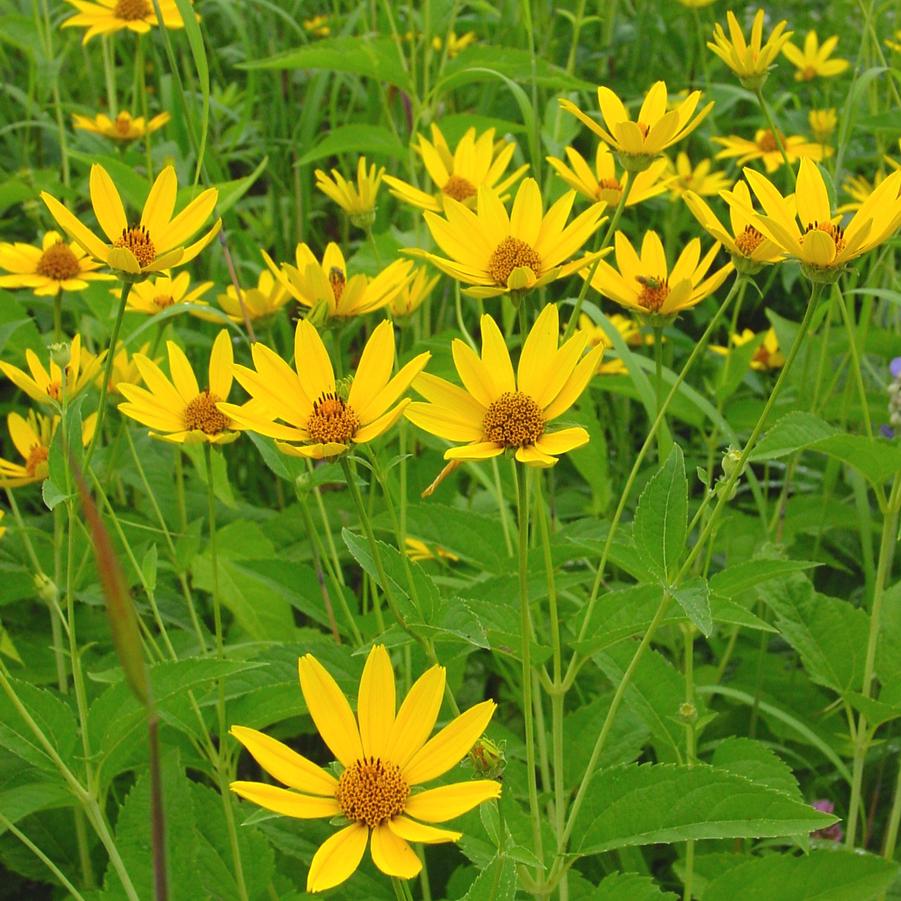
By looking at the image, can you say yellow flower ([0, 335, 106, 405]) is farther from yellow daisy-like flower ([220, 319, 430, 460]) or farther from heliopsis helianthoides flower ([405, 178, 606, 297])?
heliopsis helianthoides flower ([405, 178, 606, 297])

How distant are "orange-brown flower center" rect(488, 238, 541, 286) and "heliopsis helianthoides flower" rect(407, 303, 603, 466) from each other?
3.9 inches

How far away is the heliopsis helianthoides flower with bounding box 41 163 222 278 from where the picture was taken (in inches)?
33.0

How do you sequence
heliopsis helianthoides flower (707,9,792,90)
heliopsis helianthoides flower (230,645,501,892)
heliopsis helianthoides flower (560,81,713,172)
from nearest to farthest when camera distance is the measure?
1. heliopsis helianthoides flower (230,645,501,892)
2. heliopsis helianthoides flower (560,81,713,172)
3. heliopsis helianthoides flower (707,9,792,90)

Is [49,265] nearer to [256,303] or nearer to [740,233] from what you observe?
[256,303]

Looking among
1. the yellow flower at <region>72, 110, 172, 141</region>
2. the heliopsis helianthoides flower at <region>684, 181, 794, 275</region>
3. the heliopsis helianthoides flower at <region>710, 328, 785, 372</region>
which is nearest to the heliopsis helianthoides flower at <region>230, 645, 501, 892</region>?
the heliopsis helianthoides flower at <region>684, 181, 794, 275</region>

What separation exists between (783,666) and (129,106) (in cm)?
192

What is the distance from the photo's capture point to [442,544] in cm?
101

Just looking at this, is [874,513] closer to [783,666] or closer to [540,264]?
[783,666]

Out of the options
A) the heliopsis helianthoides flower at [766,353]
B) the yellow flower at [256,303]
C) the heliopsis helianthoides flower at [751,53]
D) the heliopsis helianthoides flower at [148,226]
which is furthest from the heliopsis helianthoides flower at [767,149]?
the heliopsis helianthoides flower at [148,226]

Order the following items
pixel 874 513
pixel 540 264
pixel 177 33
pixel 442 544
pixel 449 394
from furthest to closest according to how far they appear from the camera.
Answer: pixel 177 33 < pixel 874 513 < pixel 442 544 < pixel 540 264 < pixel 449 394

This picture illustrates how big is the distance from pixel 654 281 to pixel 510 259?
15cm

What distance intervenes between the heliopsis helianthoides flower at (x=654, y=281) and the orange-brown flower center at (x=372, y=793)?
18.3 inches

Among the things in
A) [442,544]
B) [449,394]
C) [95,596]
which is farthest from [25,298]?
[449,394]

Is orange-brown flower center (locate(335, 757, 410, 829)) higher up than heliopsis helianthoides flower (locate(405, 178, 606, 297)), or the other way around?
heliopsis helianthoides flower (locate(405, 178, 606, 297))
